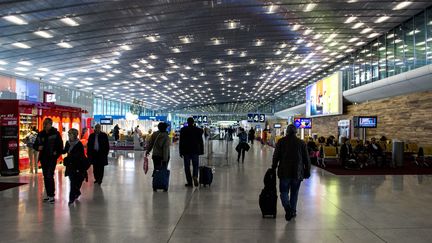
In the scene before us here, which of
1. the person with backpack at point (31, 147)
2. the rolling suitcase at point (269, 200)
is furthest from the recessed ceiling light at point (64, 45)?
the rolling suitcase at point (269, 200)

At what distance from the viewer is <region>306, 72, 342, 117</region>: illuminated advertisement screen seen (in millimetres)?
27672

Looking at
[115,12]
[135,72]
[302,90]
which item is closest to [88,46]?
[115,12]

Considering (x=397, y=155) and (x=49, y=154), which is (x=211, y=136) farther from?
(x=49, y=154)

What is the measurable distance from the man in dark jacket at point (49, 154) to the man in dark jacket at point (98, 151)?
2483mm

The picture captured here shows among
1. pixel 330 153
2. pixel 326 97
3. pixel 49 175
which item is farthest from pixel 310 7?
pixel 326 97

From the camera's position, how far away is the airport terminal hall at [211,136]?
6199mm

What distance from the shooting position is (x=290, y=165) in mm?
6277

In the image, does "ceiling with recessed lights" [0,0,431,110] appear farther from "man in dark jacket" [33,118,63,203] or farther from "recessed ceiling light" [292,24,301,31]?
"man in dark jacket" [33,118,63,203]

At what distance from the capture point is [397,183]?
11023 millimetres

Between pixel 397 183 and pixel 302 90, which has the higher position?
pixel 302 90

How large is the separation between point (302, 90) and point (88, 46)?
97.3 ft

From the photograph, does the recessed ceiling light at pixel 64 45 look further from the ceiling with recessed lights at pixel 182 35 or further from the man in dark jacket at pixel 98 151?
the man in dark jacket at pixel 98 151

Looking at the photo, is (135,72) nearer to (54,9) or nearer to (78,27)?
(78,27)

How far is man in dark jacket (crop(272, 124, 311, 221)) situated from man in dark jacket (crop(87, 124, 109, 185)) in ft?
18.5
